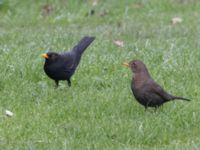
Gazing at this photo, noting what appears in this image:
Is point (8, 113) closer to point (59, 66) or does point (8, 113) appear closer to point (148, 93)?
point (59, 66)

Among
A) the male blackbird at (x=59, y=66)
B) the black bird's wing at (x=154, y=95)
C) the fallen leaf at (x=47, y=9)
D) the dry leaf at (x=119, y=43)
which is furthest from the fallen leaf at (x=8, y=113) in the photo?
the fallen leaf at (x=47, y=9)

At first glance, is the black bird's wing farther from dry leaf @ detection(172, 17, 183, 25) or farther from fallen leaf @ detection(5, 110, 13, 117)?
dry leaf @ detection(172, 17, 183, 25)

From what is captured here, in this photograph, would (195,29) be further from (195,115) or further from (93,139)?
(93,139)

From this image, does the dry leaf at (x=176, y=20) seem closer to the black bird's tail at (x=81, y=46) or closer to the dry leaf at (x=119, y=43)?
the dry leaf at (x=119, y=43)

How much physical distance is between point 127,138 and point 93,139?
33 centimetres

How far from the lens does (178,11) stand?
15.2 m

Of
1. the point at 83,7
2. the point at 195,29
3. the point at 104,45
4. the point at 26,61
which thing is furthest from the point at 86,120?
the point at 83,7

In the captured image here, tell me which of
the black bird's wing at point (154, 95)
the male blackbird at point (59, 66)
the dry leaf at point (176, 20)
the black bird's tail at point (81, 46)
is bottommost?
the dry leaf at point (176, 20)

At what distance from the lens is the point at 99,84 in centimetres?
897

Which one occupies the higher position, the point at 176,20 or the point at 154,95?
the point at 154,95

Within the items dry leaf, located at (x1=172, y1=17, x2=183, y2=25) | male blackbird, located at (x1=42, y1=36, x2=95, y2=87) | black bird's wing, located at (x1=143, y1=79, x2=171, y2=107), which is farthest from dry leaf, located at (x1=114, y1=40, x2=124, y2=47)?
black bird's wing, located at (x1=143, y1=79, x2=171, y2=107)

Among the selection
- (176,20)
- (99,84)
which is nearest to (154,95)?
(99,84)

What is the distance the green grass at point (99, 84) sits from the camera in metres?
6.93

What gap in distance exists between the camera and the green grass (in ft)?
22.7
